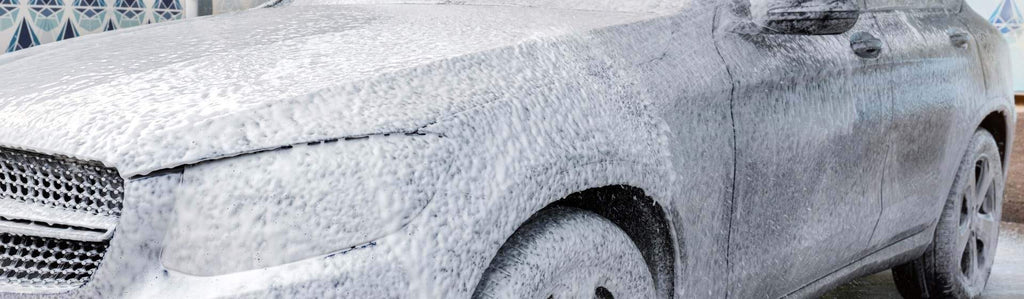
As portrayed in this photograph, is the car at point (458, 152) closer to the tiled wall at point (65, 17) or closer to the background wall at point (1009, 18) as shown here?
the tiled wall at point (65, 17)

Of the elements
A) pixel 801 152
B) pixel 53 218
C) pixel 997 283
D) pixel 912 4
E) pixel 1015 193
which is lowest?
pixel 1015 193

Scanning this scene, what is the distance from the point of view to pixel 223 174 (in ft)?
5.37

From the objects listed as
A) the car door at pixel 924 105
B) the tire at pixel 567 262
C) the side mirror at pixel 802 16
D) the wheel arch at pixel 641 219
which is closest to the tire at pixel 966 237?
the car door at pixel 924 105

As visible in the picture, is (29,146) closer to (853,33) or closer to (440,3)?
(440,3)

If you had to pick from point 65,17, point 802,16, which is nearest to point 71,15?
point 65,17

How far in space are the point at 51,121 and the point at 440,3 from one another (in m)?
1.34

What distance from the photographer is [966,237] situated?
14.0 feet

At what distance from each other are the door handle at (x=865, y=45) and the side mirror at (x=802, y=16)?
0.41 m

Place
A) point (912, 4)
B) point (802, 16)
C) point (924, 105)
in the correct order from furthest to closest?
point (912, 4) → point (924, 105) → point (802, 16)

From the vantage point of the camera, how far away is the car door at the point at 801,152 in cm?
266

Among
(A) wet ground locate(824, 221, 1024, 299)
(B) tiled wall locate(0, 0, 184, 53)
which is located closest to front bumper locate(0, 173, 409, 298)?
(B) tiled wall locate(0, 0, 184, 53)

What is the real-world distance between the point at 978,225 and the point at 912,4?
41.9 inches

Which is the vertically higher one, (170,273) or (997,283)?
(170,273)

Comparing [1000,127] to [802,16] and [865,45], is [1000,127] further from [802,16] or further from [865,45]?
[802,16]
